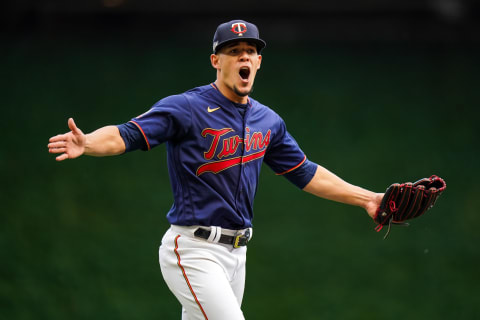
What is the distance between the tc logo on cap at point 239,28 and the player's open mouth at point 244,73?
17cm

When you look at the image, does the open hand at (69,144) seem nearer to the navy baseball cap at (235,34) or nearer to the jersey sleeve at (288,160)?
the navy baseball cap at (235,34)

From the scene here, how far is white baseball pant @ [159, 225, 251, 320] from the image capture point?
3018mm

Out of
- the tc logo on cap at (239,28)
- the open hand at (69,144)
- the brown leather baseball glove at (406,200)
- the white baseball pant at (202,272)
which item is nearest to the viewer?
the open hand at (69,144)

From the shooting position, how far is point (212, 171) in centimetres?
321

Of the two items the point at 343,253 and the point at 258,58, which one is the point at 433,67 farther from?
the point at 258,58

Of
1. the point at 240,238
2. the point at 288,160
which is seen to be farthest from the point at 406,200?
the point at 240,238

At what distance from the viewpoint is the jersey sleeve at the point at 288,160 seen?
3.66 meters

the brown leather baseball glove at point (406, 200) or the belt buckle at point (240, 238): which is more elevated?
the brown leather baseball glove at point (406, 200)

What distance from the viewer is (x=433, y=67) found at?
720cm

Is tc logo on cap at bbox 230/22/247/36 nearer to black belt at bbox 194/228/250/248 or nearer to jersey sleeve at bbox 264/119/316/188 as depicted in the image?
jersey sleeve at bbox 264/119/316/188

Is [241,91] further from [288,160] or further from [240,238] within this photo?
[240,238]

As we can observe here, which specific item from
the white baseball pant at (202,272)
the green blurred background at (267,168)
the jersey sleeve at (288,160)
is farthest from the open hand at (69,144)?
the green blurred background at (267,168)

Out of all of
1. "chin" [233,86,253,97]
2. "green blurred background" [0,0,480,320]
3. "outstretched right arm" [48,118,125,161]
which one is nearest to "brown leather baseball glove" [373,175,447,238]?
"chin" [233,86,253,97]

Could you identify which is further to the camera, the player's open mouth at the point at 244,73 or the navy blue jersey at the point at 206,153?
the player's open mouth at the point at 244,73
